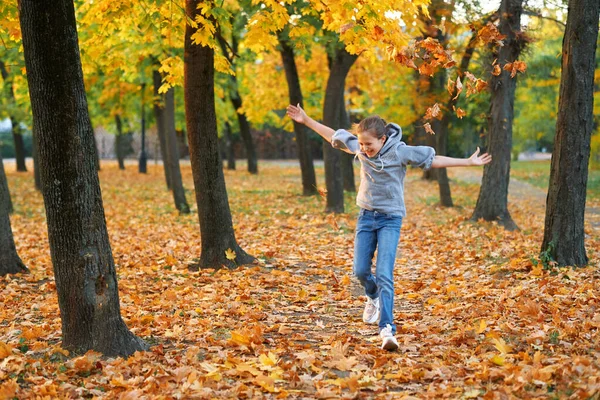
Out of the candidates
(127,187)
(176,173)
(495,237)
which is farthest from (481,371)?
(127,187)

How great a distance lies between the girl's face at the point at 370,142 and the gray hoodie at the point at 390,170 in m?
0.10

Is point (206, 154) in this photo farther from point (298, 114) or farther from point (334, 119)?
point (334, 119)

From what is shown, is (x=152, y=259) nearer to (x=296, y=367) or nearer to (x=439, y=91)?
(x=296, y=367)

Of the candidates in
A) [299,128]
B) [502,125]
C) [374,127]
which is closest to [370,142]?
[374,127]

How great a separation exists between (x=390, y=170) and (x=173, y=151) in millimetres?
12345

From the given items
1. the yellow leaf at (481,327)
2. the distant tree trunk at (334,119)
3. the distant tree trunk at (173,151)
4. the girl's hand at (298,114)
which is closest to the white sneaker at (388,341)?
the yellow leaf at (481,327)

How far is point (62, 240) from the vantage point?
5.33m

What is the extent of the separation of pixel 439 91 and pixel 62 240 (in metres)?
15.2

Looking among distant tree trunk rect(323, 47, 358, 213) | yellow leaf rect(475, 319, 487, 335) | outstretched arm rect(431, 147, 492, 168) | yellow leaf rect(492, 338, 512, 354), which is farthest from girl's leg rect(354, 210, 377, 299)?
distant tree trunk rect(323, 47, 358, 213)

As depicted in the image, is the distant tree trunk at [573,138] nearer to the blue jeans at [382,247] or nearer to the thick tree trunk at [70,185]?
the blue jeans at [382,247]

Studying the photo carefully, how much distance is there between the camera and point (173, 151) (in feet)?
57.4

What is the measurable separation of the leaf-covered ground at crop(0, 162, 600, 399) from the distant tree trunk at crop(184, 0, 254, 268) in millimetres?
389

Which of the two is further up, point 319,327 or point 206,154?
point 206,154

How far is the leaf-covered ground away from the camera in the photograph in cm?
477
